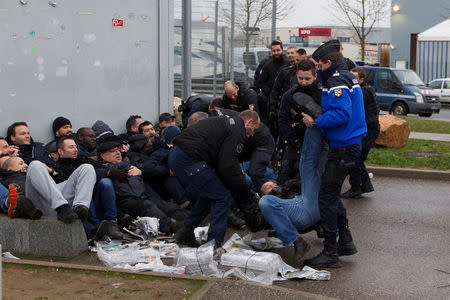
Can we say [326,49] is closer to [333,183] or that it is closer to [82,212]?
[333,183]

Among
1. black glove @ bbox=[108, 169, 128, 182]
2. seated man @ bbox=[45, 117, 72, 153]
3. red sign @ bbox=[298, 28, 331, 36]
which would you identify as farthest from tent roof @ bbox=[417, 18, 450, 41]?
black glove @ bbox=[108, 169, 128, 182]

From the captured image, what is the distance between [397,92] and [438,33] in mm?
14104

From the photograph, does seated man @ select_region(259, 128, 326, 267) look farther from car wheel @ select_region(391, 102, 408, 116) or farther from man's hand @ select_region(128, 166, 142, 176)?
car wheel @ select_region(391, 102, 408, 116)

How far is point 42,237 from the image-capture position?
6.65 meters

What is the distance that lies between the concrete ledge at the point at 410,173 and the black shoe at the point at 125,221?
5548 mm

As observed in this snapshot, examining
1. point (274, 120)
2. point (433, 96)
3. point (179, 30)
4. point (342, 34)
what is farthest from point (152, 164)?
point (342, 34)

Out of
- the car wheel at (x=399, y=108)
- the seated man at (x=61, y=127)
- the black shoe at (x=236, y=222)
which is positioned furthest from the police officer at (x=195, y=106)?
the car wheel at (x=399, y=108)

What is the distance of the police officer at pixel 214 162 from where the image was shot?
6.36 meters

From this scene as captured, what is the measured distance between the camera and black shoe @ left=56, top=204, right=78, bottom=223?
653 centimetres

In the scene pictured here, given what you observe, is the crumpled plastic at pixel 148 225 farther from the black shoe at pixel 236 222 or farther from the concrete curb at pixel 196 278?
the concrete curb at pixel 196 278

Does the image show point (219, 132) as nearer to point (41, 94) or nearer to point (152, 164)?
point (152, 164)

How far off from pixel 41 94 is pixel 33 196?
2.62 metres

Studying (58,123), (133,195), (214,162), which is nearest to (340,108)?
(214,162)

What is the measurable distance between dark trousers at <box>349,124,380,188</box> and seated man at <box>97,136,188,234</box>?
2.66m
